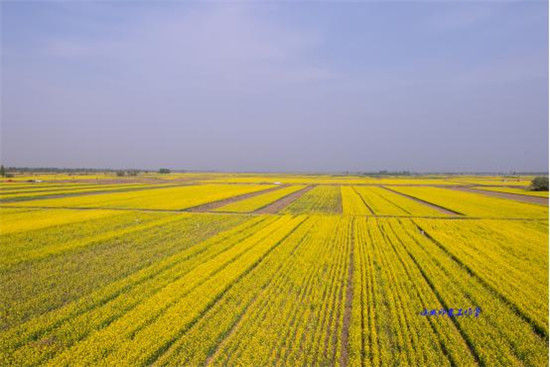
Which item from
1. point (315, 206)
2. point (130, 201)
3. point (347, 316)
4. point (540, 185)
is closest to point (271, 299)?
point (347, 316)

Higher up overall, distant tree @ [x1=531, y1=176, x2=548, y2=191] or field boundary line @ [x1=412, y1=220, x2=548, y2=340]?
distant tree @ [x1=531, y1=176, x2=548, y2=191]

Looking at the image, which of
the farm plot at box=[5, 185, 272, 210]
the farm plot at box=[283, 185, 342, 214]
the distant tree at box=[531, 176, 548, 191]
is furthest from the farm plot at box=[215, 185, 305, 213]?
the distant tree at box=[531, 176, 548, 191]

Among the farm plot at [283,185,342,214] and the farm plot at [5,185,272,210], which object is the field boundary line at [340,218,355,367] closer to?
the farm plot at [283,185,342,214]

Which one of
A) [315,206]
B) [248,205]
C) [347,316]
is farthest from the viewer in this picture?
[248,205]

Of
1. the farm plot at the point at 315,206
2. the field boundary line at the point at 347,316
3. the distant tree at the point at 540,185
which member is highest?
the distant tree at the point at 540,185

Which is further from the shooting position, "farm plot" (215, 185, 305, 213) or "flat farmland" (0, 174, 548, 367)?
"farm plot" (215, 185, 305, 213)

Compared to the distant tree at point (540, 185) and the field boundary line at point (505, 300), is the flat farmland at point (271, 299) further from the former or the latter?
the distant tree at point (540, 185)

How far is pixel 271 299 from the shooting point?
8.23 metres

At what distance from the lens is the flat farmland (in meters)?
5.99

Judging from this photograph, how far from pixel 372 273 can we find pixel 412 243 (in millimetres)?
5735

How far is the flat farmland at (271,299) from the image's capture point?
236 inches

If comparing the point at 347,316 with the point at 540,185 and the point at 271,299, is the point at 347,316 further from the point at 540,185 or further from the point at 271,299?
the point at 540,185

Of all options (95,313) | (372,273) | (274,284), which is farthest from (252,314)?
(372,273)

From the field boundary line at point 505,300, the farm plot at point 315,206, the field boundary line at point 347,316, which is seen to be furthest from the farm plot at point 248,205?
the field boundary line at point 505,300
